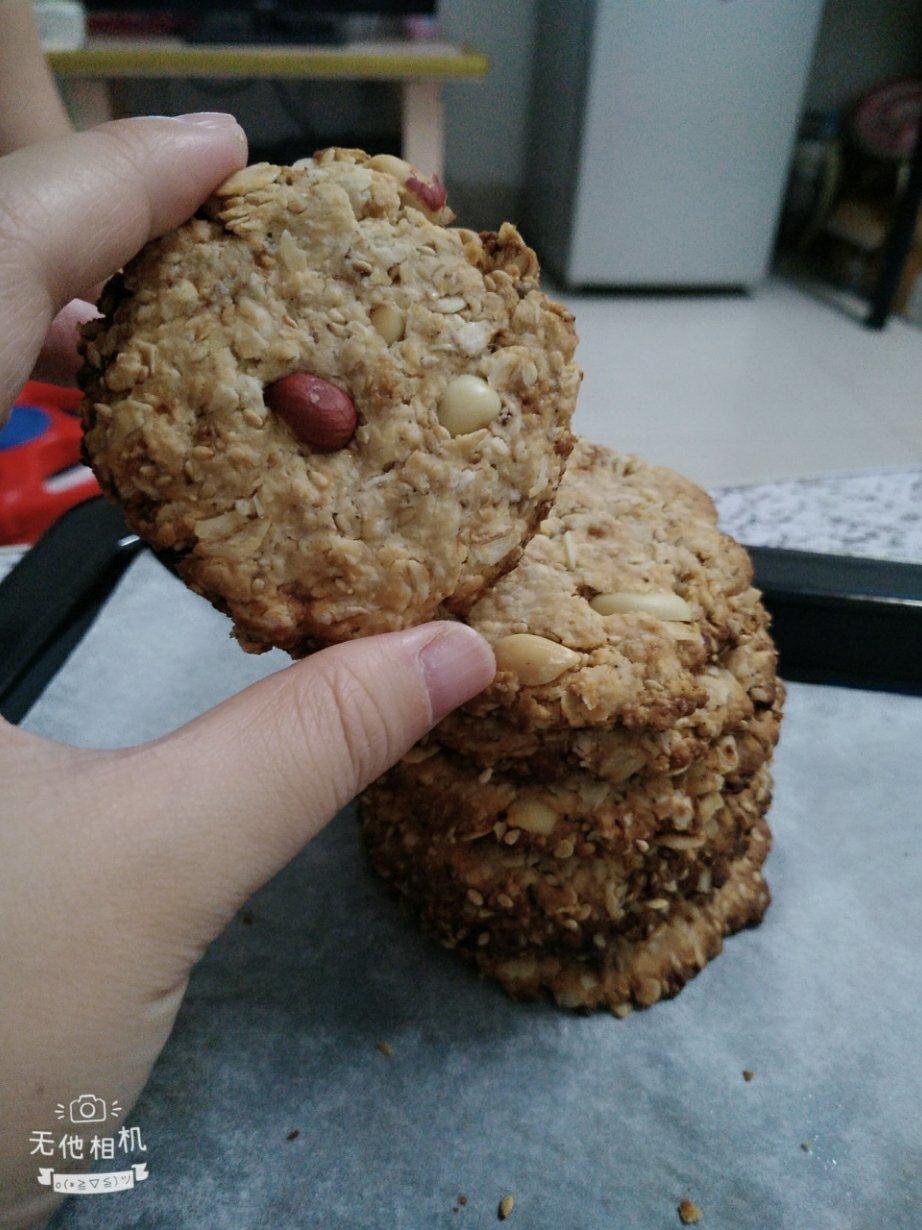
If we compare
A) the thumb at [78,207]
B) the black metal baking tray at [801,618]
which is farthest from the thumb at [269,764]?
the black metal baking tray at [801,618]

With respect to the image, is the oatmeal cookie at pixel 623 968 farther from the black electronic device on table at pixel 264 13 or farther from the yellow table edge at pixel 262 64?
the black electronic device on table at pixel 264 13

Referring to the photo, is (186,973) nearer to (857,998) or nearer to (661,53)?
(857,998)

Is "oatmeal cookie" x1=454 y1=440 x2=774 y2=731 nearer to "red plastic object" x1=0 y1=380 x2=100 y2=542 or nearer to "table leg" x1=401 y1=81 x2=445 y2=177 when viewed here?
"red plastic object" x1=0 y1=380 x2=100 y2=542

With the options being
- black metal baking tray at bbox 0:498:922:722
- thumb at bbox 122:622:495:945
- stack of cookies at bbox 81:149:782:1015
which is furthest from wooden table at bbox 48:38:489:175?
thumb at bbox 122:622:495:945

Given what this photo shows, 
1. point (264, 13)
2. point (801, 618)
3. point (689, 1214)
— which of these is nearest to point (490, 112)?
point (264, 13)

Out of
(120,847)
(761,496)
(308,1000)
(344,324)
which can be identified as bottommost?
(308,1000)

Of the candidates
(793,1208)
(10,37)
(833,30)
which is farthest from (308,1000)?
(833,30)
